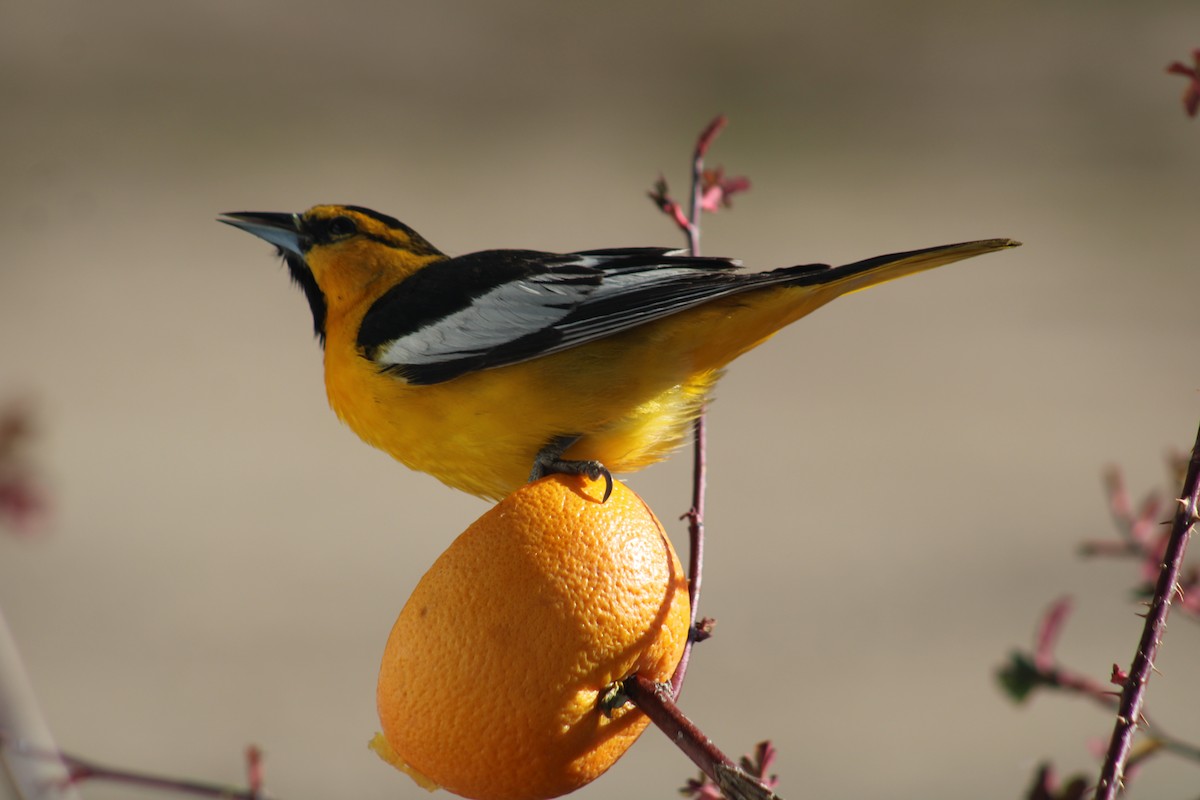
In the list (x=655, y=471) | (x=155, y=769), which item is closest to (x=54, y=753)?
(x=155, y=769)

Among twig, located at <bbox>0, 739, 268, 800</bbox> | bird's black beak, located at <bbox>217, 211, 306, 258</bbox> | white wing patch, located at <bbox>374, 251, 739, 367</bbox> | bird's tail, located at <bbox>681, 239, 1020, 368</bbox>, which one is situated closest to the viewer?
twig, located at <bbox>0, 739, 268, 800</bbox>

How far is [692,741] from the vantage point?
1.32m

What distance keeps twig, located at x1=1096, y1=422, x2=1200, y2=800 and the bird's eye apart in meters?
2.16

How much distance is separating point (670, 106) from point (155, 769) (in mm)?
14586

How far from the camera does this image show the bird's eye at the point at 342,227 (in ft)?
9.73

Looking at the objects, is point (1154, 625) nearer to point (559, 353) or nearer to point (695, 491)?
point (695, 491)

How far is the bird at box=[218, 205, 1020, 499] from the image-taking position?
224cm

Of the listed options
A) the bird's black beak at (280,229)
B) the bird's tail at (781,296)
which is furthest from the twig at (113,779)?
the bird's black beak at (280,229)

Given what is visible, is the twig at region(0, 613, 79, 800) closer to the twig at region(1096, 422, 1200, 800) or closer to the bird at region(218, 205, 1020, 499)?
the bird at region(218, 205, 1020, 499)

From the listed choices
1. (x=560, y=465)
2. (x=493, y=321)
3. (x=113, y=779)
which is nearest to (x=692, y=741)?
(x=113, y=779)

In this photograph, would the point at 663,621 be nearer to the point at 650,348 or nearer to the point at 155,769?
the point at 650,348

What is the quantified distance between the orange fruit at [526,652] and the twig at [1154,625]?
1.92 feet

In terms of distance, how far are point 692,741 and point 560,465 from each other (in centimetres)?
86

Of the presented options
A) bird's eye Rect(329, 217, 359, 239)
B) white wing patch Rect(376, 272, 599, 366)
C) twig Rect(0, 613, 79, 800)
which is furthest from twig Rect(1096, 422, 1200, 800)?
bird's eye Rect(329, 217, 359, 239)
